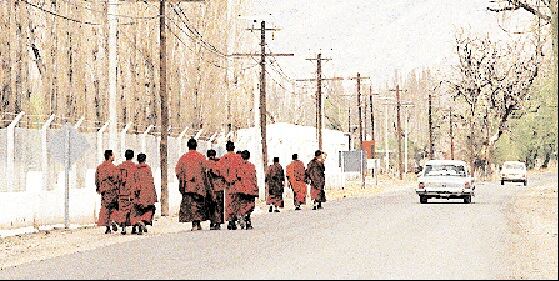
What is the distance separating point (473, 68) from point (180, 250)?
98697 millimetres

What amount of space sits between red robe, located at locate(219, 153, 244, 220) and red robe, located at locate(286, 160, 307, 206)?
17.3m

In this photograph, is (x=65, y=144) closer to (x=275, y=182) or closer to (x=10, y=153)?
(x=10, y=153)

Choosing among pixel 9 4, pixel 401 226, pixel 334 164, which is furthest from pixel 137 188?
pixel 334 164

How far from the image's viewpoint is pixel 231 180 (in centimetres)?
3453

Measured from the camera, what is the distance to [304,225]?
37.5 m

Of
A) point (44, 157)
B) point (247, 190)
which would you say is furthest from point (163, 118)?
point (247, 190)

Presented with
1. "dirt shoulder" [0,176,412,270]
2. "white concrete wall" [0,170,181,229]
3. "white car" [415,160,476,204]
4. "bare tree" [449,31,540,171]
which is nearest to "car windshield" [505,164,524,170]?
"bare tree" [449,31,540,171]

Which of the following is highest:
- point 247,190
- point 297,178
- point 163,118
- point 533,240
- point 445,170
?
point 163,118

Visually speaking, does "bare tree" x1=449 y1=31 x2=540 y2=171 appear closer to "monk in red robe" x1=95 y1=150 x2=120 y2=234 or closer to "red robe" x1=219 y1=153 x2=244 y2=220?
"red robe" x1=219 y1=153 x2=244 y2=220

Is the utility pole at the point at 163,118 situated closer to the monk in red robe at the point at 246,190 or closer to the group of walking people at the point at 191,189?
the group of walking people at the point at 191,189

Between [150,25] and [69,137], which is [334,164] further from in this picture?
[69,137]

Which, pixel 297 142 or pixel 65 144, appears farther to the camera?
pixel 297 142

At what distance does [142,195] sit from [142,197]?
1.7 inches

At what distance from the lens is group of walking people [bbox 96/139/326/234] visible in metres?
34.1
